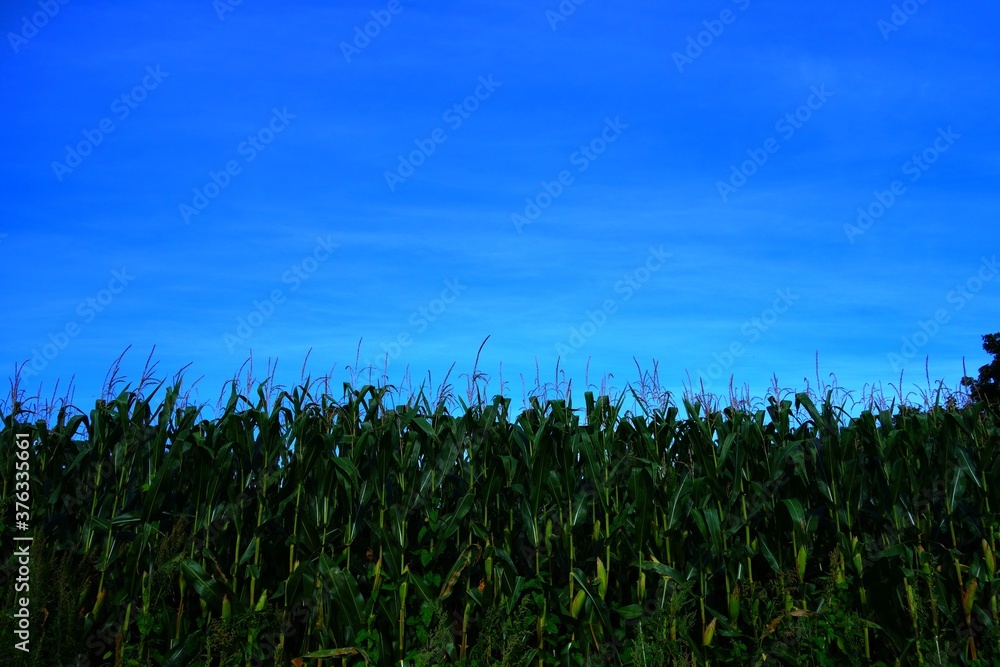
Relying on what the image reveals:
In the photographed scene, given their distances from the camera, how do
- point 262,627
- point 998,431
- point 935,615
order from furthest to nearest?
1. point 998,431
2. point 935,615
3. point 262,627

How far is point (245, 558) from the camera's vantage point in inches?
287

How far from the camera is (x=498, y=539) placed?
7.65m

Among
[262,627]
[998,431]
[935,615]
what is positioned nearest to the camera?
[262,627]

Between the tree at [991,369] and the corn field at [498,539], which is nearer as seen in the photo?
the corn field at [498,539]

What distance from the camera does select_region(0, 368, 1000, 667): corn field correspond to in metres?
7.13

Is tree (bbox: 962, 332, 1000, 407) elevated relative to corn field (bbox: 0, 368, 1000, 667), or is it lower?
elevated

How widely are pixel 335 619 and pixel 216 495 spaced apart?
1736 millimetres

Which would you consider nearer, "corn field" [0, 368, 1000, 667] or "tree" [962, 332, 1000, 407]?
"corn field" [0, 368, 1000, 667]

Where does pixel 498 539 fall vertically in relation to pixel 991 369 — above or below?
below

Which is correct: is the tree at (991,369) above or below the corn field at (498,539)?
above

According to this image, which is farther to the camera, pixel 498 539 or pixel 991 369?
pixel 991 369

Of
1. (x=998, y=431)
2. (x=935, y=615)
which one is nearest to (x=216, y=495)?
(x=935, y=615)

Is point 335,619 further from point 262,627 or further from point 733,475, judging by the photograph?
point 733,475

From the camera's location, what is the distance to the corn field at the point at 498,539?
23.4 ft
